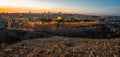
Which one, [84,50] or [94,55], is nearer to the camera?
[94,55]

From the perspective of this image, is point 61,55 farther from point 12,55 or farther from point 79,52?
point 12,55

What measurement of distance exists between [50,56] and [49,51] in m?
2.71

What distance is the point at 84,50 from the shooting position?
3528cm

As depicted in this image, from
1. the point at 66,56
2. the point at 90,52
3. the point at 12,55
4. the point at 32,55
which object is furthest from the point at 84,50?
the point at 12,55

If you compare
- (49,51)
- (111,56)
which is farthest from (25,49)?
(111,56)

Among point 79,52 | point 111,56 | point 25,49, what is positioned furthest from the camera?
point 25,49

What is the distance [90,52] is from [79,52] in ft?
5.04

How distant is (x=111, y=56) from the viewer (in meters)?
31.4

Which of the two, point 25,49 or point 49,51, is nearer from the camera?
point 49,51

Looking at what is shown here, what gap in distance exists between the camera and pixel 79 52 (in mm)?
33594

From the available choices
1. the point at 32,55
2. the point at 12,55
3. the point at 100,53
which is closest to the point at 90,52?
the point at 100,53

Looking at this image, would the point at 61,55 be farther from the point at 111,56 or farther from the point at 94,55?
the point at 111,56

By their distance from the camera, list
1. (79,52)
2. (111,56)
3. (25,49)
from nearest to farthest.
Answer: (111,56), (79,52), (25,49)

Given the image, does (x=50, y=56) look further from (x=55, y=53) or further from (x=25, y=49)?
(x=25, y=49)
